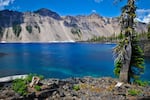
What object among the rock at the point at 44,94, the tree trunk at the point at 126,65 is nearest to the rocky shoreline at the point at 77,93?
the rock at the point at 44,94

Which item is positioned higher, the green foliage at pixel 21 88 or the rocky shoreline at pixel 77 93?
the green foliage at pixel 21 88

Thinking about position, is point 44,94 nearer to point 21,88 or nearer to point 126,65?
point 21,88

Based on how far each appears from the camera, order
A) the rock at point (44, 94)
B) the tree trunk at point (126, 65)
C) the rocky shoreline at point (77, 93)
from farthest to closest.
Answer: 1. the tree trunk at point (126, 65)
2. the rock at point (44, 94)
3. the rocky shoreline at point (77, 93)

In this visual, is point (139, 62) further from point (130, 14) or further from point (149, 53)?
point (149, 53)

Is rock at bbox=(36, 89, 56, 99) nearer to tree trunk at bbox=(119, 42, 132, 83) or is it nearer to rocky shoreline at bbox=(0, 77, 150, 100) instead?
rocky shoreline at bbox=(0, 77, 150, 100)

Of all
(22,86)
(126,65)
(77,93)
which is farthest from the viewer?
(126,65)

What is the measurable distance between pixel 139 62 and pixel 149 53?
3777 inches

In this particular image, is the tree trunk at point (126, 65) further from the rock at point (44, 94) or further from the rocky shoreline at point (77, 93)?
the rock at point (44, 94)

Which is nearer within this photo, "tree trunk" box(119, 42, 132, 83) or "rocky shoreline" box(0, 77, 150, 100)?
"rocky shoreline" box(0, 77, 150, 100)

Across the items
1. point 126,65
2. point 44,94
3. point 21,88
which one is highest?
point 126,65

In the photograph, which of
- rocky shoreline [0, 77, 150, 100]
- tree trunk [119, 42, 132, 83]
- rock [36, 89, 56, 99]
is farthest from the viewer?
tree trunk [119, 42, 132, 83]

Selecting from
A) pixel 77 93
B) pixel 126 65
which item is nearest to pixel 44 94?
pixel 77 93

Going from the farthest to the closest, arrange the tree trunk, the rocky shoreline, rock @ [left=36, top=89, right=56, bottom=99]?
the tree trunk → rock @ [left=36, top=89, right=56, bottom=99] → the rocky shoreline

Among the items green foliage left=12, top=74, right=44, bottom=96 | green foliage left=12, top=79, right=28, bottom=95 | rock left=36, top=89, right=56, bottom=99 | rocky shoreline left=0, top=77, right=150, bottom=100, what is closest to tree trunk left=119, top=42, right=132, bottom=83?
rocky shoreline left=0, top=77, right=150, bottom=100
